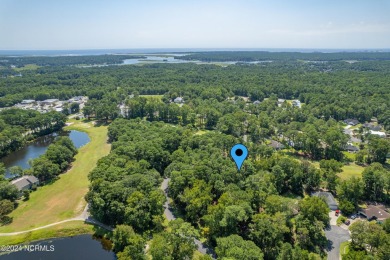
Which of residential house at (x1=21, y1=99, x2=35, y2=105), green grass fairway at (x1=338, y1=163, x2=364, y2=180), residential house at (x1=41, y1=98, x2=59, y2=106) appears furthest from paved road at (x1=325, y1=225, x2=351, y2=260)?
residential house at (x1=21, y1=99, x2=35, y2=105)

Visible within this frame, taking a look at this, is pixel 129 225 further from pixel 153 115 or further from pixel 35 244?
pixel 153 115

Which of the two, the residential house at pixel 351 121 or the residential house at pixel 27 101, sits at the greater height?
the residential house at pixel 27 101

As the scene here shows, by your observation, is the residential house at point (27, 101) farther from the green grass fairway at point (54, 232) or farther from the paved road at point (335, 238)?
the paved road at point (335, 238)

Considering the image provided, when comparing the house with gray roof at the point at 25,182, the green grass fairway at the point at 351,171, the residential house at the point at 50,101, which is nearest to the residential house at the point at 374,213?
the green grass fairway at the point at 351,171

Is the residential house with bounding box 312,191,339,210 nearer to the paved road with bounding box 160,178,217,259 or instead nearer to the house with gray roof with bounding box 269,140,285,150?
the paved road with bounding box 160,178,217,259

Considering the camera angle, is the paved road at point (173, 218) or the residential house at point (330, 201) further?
the residential house at point (330, 201)

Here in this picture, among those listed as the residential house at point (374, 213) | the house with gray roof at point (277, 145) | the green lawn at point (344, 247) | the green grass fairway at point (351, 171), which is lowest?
the green grass fairway at point (351, 171)

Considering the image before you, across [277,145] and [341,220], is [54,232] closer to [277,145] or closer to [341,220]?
[341,220]

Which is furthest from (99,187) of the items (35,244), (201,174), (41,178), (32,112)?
(32,112)
